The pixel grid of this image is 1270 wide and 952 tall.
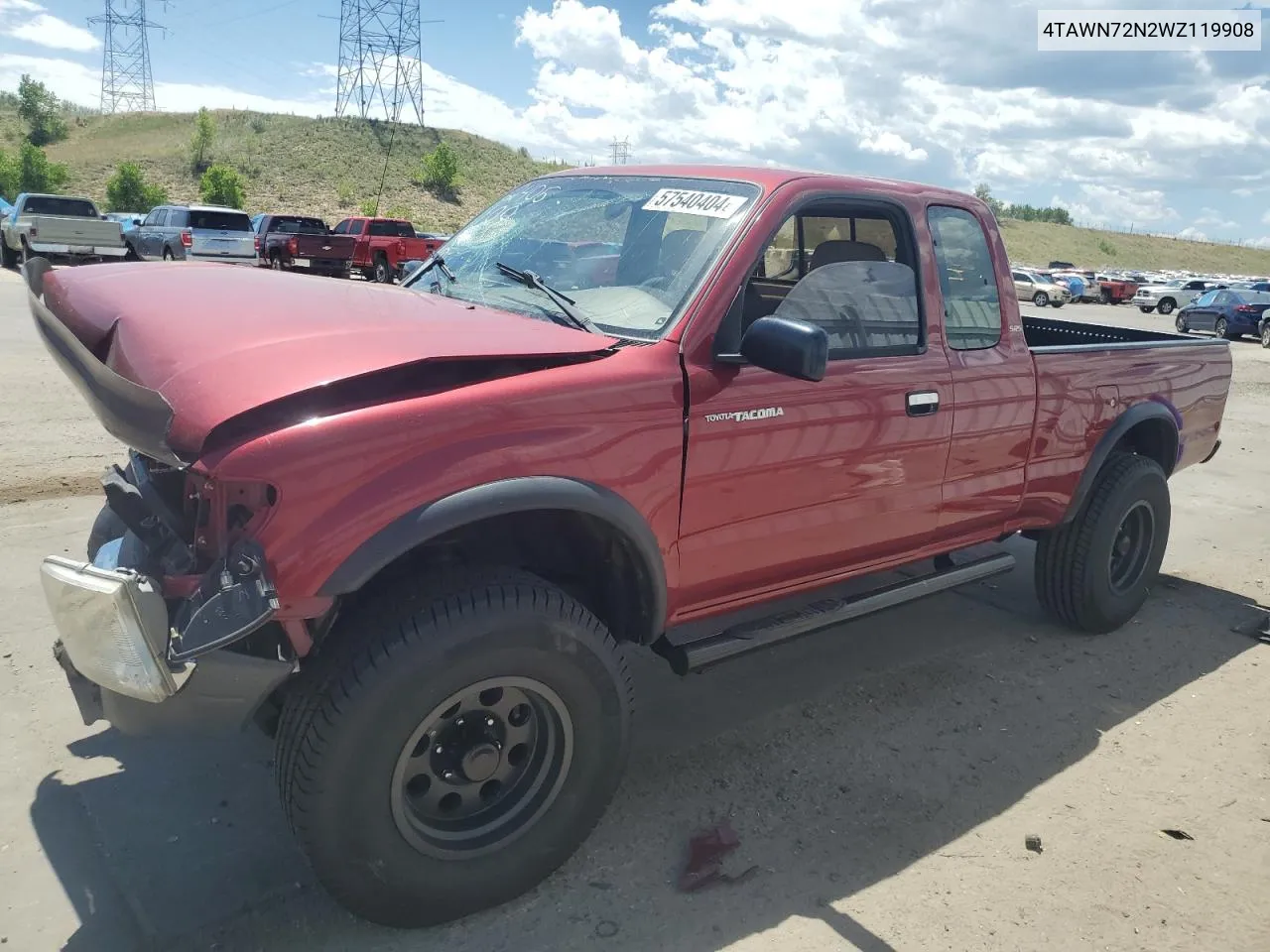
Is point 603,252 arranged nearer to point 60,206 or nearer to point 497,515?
point 497,515

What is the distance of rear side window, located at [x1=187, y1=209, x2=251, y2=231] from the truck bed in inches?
823

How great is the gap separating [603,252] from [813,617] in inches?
58.5

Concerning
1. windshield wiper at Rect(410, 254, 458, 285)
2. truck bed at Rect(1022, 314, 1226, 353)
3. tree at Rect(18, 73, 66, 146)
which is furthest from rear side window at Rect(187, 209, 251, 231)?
tree at Rect(18, 73, 66, 146)

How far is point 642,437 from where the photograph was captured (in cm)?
279

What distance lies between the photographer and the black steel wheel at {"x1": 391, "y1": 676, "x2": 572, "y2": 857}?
8.42 ft

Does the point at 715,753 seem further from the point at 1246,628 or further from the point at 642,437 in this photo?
the point at 1246,628

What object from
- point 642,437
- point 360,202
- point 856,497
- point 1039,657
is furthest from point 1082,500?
point 360,202

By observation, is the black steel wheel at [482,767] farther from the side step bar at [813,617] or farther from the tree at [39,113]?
the tree at [39,113]

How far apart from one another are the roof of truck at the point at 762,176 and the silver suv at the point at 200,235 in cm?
2006

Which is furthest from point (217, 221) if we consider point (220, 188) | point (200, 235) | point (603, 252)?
point (220, 188)

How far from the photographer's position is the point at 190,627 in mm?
2174

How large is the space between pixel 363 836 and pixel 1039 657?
3491mm

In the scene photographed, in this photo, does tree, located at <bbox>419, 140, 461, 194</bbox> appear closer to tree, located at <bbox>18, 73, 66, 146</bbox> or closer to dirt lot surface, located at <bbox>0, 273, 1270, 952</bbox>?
tree, located at <bbox>18, 73, 66, 146</bbox>

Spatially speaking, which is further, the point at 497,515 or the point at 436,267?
the point at 436,267
